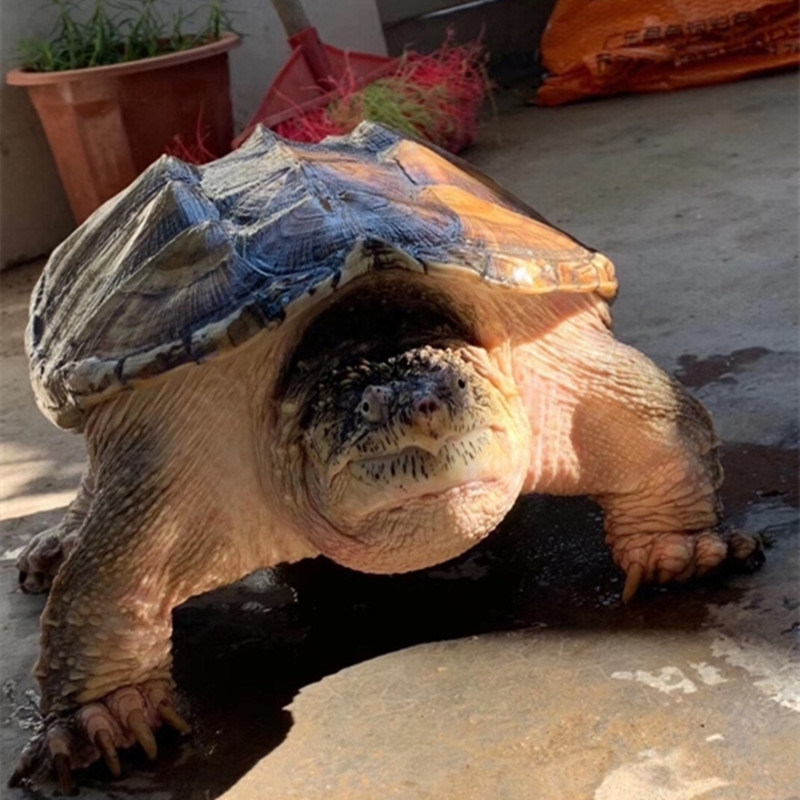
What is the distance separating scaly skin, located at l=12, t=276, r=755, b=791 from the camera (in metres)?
1.93

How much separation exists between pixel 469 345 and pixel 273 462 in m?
0.38

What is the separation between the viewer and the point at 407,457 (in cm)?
186

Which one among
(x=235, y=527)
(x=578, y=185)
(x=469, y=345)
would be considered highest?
(x=469, y=345)

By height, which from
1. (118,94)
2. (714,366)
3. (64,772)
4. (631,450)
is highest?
(118,94)

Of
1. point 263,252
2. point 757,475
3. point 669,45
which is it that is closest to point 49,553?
point 263,252

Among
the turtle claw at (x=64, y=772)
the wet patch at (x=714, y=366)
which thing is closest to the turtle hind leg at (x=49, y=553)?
the turtle claw at (x=64, y=772)

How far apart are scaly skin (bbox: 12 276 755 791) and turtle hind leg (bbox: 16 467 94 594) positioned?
50cm

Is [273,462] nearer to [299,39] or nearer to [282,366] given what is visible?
[282,366]

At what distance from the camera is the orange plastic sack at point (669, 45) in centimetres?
671

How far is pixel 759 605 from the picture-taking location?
2188mm

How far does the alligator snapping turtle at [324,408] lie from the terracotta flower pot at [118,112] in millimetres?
3022

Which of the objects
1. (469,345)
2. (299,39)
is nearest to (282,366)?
(469,345)

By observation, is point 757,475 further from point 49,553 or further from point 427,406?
point 49,553

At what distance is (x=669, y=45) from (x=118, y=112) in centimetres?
310
